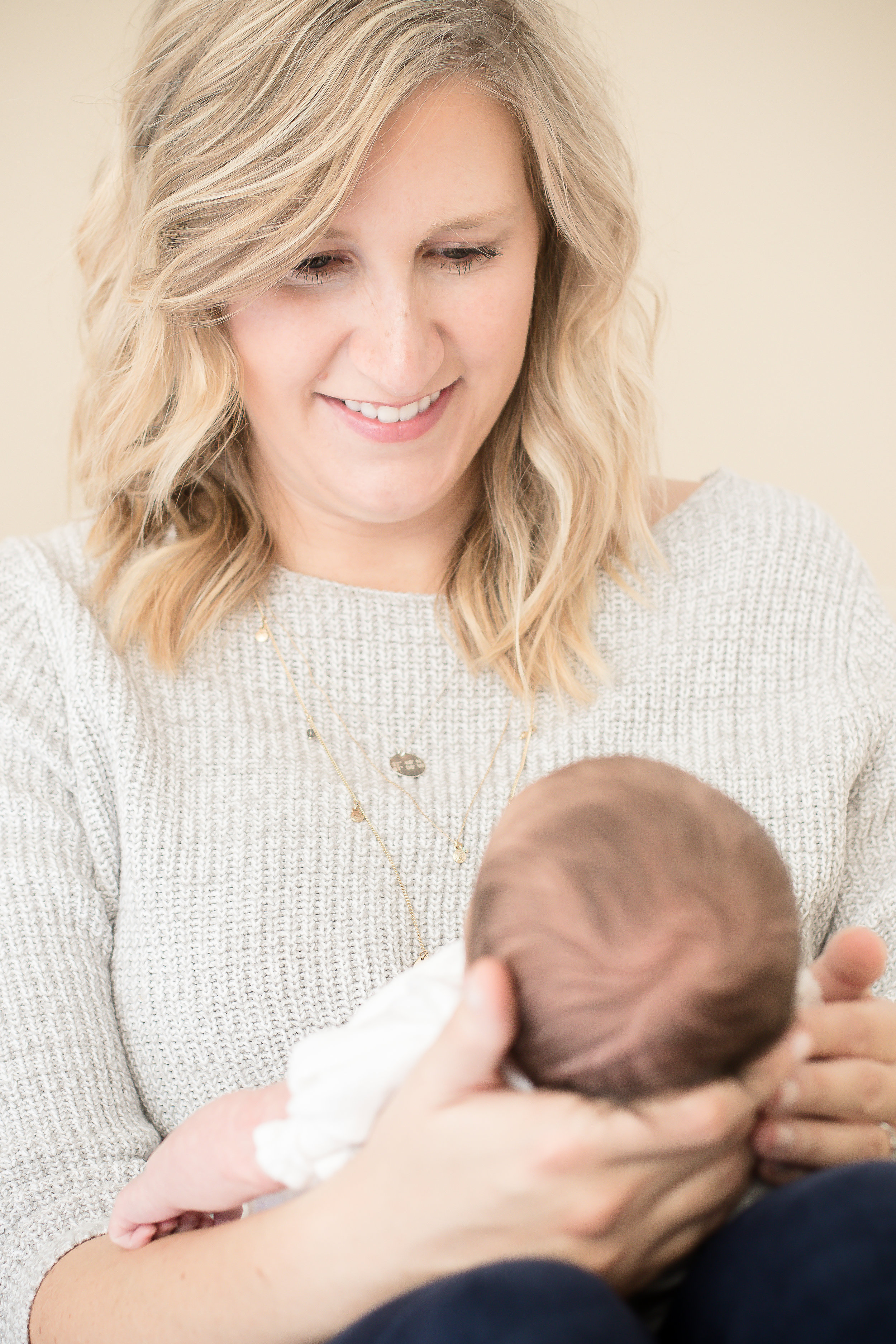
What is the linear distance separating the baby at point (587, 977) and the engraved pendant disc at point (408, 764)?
410mm

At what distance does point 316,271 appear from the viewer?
1142 mm

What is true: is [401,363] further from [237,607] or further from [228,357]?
[237,607]

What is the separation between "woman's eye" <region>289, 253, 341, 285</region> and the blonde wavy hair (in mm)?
45

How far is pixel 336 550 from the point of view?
1412mm

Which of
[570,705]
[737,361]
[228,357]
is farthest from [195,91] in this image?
[737,361]

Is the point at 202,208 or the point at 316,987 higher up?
the point at 202,208

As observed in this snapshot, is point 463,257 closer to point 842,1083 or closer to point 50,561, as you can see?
point 50,561

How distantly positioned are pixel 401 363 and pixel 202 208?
25cm

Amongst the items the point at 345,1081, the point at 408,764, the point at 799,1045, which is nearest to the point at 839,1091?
the point at 799,1045

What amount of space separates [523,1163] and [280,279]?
0.86 m

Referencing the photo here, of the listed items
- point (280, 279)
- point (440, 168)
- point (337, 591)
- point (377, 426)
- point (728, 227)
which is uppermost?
point (728, 227)

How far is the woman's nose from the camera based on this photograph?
1.12m

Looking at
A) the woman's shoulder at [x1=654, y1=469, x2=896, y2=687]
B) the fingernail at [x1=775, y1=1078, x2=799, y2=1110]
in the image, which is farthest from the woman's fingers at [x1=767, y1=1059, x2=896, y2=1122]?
the woman's shoulder at [x1=654, y1=469, x2=896, y2=687]

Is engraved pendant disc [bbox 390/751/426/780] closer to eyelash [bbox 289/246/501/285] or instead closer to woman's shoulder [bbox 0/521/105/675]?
woman's shoulder [bbox 0/521/105/675]
